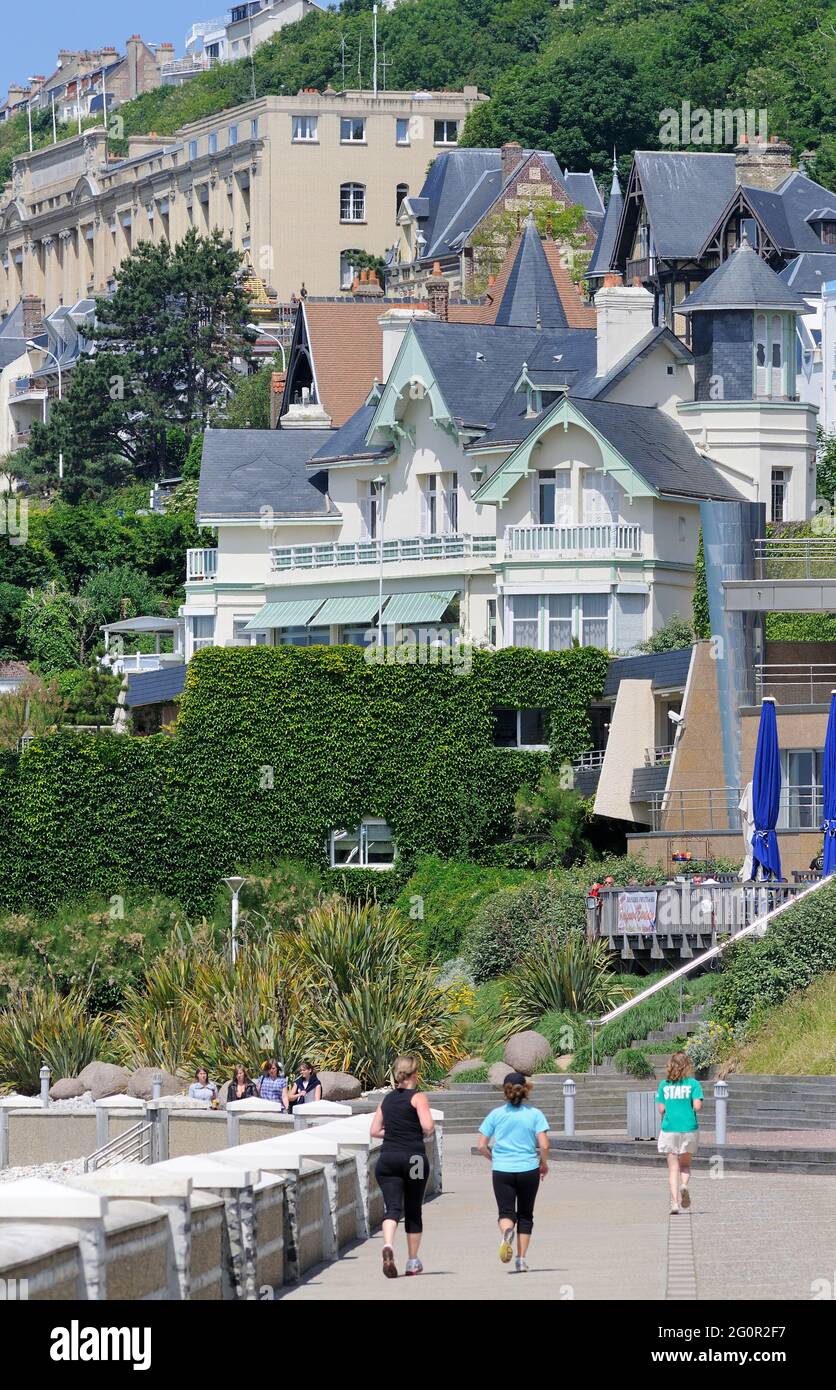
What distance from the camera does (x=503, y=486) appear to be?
185 ft

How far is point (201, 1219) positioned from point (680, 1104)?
7.63m

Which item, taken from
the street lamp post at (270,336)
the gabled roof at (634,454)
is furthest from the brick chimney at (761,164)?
the gabled roof at (634,454)

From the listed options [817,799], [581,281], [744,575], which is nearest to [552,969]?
[817,799]

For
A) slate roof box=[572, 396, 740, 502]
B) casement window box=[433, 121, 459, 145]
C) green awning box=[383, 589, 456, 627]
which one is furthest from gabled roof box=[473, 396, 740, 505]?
casement window box=[433, 121, 459, 145]

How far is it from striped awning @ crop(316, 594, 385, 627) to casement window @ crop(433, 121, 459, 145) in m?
70.5

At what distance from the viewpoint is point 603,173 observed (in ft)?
361

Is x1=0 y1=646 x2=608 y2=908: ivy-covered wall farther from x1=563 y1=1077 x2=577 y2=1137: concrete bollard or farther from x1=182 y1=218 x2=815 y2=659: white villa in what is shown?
x1=563 y1=1077 x2=577 y2=1137: concrete bollard

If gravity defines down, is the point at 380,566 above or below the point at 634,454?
below

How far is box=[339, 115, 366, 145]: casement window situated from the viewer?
12412 centimetres

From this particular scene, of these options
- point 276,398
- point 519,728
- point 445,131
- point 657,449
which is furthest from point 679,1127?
point 445,131

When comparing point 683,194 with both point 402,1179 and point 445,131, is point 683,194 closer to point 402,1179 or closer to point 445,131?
point 445,131

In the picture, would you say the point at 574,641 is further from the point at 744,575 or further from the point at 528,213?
the point at 528,213

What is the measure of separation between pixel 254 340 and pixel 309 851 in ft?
184

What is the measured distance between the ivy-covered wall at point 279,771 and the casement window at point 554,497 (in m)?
Result: 5.77
